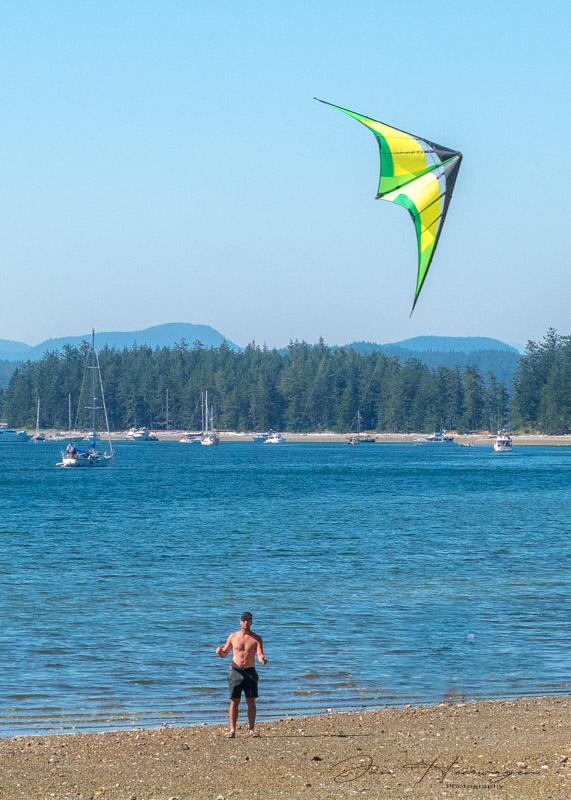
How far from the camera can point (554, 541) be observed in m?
55.8

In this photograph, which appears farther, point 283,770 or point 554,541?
point 554,541

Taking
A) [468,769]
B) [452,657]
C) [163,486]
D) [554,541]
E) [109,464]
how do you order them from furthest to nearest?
1. [109,464]
2. [163,486]
3. [554,541]
4. [452,657]
5. [468,769]

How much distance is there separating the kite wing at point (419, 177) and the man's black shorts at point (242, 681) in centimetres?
866

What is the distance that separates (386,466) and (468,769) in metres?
147

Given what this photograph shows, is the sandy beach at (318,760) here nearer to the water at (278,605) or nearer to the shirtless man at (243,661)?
the shirtless man at (243,661)

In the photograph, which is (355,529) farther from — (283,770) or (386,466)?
(386,466)

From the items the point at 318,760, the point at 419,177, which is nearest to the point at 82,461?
the point at 318,760

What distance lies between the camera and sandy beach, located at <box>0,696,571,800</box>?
13609mm

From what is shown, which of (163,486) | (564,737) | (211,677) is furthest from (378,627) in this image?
(163,486)

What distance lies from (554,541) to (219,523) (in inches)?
854

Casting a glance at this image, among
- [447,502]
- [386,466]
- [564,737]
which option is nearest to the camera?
[564,737]

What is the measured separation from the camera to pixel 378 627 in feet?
95.9

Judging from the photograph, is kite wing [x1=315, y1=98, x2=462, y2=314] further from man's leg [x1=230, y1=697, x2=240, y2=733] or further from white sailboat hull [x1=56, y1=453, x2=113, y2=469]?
white sailboat hull [x1=56, y1=453, x2=113, y2=469]

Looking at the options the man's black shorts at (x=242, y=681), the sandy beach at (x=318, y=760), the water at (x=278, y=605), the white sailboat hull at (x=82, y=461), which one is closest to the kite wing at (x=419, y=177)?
the sandy beach at (x=318, y=760)
